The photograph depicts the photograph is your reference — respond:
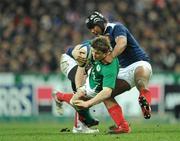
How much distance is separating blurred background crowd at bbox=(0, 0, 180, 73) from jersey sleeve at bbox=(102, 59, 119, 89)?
12.4 m

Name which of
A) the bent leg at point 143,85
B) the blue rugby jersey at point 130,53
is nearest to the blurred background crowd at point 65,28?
the bent leg at point 143,85

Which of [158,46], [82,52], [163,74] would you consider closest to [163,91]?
[163,74]

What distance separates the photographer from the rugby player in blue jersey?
14.7 metres

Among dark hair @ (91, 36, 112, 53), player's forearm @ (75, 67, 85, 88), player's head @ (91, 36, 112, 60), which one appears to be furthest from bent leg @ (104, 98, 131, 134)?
dark hair @ (91, 36, 112, 53)

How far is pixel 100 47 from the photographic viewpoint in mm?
13703

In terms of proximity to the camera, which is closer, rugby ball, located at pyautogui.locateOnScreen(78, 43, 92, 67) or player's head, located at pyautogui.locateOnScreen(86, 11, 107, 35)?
rugby ball, located at pyautogui.locateOnScreen(78, 43, 92, 67)

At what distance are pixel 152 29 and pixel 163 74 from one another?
3.49 m

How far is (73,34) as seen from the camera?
91.8 feet

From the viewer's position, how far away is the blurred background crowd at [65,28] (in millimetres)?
26938

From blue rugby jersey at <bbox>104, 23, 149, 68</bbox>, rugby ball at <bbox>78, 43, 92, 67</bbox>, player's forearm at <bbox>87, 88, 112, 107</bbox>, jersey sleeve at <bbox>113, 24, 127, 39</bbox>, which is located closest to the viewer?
player's forearm at <bbox>87, 88, 112, 107</bbox>

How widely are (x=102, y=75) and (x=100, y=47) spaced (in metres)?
0.56

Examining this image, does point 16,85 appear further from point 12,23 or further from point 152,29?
point 152,29

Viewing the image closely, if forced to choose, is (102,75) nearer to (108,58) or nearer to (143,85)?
(108,58)

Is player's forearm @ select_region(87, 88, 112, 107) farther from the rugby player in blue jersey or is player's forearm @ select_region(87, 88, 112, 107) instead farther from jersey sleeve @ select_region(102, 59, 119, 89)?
the rugby player in blue jersey
